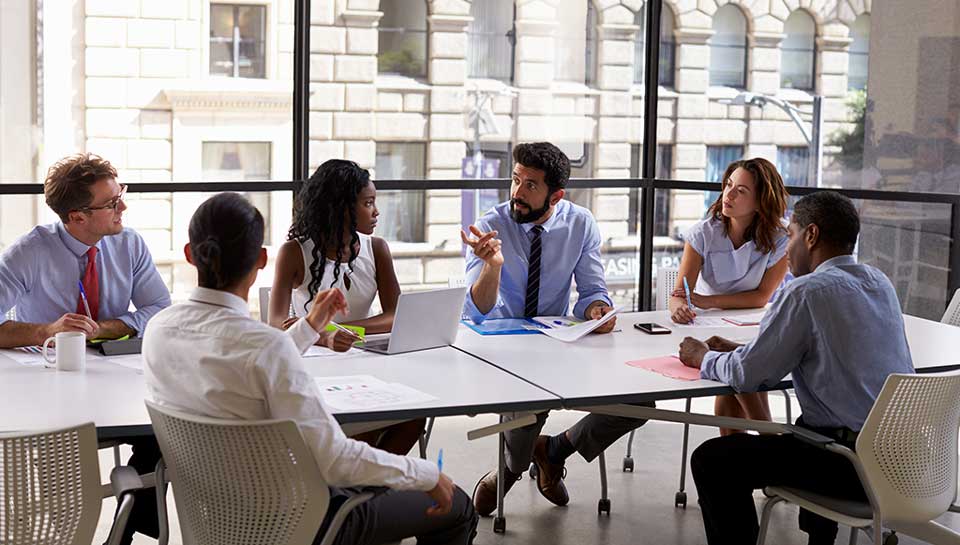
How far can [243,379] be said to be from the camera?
2.44 metres

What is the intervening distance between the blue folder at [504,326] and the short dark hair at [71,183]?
134 centimetres

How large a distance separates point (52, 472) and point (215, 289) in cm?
51

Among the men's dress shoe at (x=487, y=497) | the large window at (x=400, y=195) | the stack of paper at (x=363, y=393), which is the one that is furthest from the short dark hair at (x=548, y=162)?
the large window at (x=400, y=195)

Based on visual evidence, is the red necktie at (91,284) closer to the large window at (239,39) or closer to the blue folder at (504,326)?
the blue folder at (504,326)

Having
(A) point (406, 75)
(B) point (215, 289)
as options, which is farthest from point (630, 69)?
(B) point (215, 289)

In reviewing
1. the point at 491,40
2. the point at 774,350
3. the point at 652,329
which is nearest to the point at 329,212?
the point at 652,329

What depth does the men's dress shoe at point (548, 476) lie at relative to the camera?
14.3 ft

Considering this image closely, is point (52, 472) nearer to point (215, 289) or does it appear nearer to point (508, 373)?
point (215, 289)

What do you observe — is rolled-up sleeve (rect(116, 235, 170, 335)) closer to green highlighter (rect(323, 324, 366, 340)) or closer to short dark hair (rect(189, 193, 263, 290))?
green highlighter (rect(323, 324, 366, 340))

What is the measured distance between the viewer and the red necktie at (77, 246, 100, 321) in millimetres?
3703

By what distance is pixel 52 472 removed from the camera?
2.40 meters

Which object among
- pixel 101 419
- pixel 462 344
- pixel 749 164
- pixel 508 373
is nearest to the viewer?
pixel 101 419

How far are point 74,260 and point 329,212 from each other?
84 cm

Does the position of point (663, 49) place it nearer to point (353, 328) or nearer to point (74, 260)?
point (353, 328)
